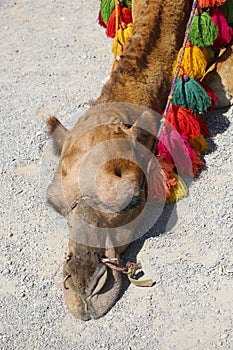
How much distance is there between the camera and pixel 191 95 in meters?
4.87

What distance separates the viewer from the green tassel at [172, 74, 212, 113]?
4.80m

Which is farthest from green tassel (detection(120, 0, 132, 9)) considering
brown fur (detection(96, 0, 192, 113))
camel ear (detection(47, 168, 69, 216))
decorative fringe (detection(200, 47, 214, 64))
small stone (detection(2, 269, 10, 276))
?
small stone (detection(2, 269, 10, 276))

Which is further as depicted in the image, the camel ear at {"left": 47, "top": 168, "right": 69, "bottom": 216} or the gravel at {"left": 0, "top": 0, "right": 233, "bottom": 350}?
the gravel at {"left": 0, "top": 0, "right": 233, "bottom": 350}

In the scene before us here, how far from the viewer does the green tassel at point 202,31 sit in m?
4.80

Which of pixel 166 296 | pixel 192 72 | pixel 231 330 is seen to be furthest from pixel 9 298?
pixel 192 72

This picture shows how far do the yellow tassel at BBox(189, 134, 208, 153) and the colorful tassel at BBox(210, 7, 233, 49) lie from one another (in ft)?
2.83

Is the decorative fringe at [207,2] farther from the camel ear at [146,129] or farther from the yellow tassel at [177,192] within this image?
the yellow tassel at [177,192]

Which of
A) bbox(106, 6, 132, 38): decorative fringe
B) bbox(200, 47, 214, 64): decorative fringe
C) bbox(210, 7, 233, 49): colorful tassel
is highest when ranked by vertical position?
bbox(106, 6, 132, 38): decorative fringe

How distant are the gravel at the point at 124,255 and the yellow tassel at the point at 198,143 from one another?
0.10 meters

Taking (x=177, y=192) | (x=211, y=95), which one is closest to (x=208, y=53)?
(x=211, y=95)

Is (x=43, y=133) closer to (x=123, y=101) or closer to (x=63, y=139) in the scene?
(x=63, y=139)

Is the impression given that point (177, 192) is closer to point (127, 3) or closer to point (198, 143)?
point (198, 143)

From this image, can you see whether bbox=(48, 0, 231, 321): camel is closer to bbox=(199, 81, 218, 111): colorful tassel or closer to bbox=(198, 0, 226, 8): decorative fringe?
bbox=(198, 0, 226, 8): decorative fringe

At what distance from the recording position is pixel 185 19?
480 cm
